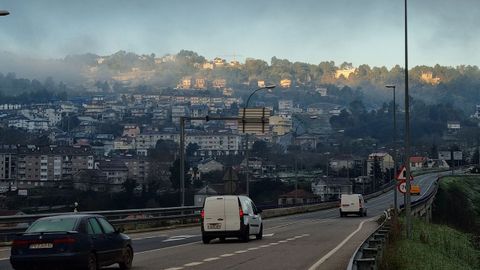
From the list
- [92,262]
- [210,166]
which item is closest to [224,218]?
[92,262]

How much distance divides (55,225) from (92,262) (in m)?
1.04

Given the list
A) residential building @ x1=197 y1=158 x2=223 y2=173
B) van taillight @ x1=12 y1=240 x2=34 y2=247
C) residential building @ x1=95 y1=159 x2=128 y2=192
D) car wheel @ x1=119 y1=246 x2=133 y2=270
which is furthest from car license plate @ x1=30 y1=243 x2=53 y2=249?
residential building @ x1=197 y1=158 x2=223 y2=173

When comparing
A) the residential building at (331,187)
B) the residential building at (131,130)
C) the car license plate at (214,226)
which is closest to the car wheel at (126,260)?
the car license plate at (214,226)

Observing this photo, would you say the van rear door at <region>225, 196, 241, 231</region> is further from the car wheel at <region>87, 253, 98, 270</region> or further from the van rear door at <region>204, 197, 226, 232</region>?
the car wheel at <region>87, 253, 98, 270</region>

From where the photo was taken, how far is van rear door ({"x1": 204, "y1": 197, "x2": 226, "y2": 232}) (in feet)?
93.5

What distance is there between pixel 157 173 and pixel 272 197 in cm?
1406

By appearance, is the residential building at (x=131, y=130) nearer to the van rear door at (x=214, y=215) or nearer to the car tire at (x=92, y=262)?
the van rear door at (x=214, y=215)

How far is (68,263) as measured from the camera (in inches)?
602

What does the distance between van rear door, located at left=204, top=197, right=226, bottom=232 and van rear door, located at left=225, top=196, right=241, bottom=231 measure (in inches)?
5.6

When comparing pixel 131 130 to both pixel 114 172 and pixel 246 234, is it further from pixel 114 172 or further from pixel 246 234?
pixel 246 234

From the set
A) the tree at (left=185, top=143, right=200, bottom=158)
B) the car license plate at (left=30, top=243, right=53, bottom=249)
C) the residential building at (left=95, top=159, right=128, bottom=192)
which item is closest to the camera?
the car license plate at (left=30, top=243, right=53, bottom=249)

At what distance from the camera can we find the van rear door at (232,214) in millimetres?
28500

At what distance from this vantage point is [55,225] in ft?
52.2

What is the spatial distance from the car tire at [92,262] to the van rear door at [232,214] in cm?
1267
